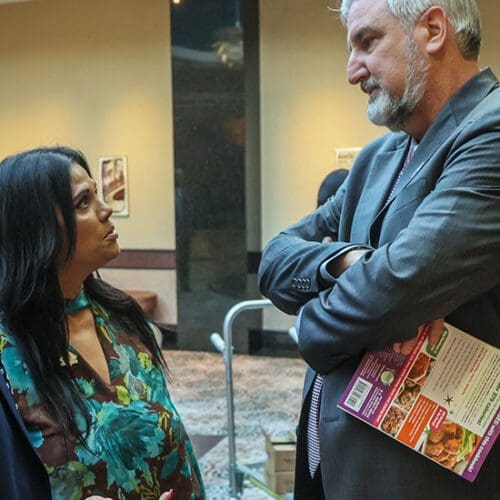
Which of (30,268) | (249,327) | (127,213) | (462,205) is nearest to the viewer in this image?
(462,205)

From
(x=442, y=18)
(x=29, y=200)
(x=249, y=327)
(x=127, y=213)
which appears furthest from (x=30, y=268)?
(x=127, y=213)

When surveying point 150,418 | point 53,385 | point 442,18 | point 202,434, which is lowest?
point 202,434

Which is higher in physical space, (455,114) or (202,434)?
(455,114)

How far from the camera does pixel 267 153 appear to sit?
6.43 metres

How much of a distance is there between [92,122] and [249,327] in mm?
3118

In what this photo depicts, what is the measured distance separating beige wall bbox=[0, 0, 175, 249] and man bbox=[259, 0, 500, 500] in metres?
5.82

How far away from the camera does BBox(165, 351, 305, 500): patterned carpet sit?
142 inches

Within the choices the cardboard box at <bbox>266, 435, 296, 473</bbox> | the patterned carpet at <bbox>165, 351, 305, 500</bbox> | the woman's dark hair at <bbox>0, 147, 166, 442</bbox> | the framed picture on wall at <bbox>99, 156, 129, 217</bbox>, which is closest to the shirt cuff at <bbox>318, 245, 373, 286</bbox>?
the woman's dark hair at <bbox>0, 147, 166, 442</bbox>

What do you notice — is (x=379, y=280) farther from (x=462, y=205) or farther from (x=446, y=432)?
(x=446, y=432)

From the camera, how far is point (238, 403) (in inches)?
189

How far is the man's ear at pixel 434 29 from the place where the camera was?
1.18m

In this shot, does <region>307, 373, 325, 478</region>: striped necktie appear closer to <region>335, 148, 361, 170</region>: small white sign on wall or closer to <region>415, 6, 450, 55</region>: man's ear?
<region>415, 6, 450, 55</region>: man's ear

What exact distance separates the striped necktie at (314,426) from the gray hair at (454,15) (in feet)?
2.37

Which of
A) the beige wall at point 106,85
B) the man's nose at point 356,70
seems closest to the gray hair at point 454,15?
the man's nose at point 356,70
